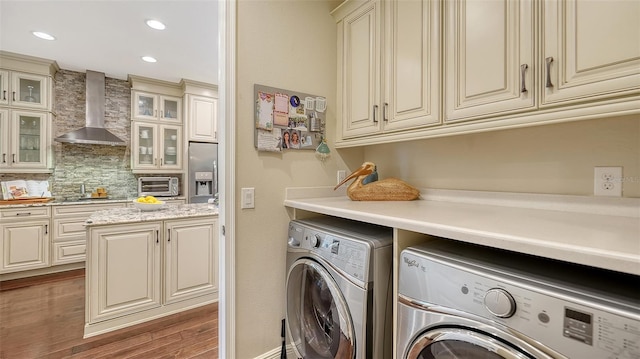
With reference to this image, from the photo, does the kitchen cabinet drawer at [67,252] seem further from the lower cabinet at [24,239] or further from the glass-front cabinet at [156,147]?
the glass-front cabinet at [156,147]

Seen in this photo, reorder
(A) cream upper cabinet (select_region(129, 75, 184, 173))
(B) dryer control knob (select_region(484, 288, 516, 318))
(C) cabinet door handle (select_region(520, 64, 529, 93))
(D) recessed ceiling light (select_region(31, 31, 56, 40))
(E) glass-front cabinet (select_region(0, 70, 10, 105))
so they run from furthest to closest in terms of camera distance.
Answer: (A) cream upper cabinet (select_region(129, 75, 184, 173))
(E) glass-front cabinet (select_region(0, 70, 10, 105))
(D) recessed ceiling light (select_region(31, 31, 56, 40))
(C) cabinet door handle (select_region(520, 64, 529, 93))
(B) dryer control knob (select_region(484, 288, 516, 318))

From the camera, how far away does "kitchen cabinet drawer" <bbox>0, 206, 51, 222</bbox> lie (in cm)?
311

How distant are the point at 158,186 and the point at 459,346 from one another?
458cm

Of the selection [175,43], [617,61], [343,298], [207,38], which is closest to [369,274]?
[343,298]

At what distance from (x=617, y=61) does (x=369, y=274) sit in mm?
1064

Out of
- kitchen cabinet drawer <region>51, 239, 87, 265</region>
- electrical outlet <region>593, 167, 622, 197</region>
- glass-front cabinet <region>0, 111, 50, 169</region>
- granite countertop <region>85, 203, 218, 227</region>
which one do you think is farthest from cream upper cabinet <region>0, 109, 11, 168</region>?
electrical outlet <region>593, 167, 622, 197</region>

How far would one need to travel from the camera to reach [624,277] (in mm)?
718

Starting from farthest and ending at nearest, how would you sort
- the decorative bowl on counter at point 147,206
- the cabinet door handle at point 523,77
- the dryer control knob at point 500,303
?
the decorative bowl on counter at point 147,206 → the cabinet door handle at point 523,77 → the dryer control knob at point 500,303

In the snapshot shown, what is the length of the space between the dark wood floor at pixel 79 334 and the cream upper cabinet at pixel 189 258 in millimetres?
201

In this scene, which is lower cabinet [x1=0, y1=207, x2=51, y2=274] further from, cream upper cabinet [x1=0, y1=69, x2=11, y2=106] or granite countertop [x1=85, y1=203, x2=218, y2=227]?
granite countertop [x1=85, y1=203, x2=218, y2=227]

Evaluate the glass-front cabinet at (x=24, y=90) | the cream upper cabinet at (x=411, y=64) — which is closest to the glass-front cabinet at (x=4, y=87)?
the glass-front cabinet at (x=24, y=90)

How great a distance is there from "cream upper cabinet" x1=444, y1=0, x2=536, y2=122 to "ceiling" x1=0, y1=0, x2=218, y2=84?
2031 mm

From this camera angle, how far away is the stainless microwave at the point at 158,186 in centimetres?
415

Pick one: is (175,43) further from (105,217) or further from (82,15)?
(105,217)
